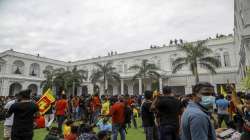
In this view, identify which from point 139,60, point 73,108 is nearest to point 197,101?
point 73,108

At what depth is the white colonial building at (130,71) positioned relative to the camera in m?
30.5

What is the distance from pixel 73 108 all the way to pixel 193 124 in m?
13.1

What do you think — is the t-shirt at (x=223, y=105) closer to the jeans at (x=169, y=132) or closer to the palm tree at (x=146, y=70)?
the jeans at (x=169, y=132)

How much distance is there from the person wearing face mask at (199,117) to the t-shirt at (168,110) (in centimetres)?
232

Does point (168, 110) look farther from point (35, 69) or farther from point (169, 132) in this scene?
point (35, 69)

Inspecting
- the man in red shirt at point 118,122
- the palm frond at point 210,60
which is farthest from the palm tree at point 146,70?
the man in red shirt at point 118,122

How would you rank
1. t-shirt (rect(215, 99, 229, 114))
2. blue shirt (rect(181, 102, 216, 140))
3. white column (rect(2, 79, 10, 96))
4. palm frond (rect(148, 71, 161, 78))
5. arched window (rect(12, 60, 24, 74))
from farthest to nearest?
1. arched window (rect(12, 60, 24, 74))
2. white column (rect(2, 79, 10, 96))
3. palm frond (rect(148, 71, 161, 78))
4. t-shirt (rect(215, 99, 229, 114))
5. blue shirt (rect(181, 102, 216, 140))

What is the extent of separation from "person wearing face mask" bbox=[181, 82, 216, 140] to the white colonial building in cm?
2855

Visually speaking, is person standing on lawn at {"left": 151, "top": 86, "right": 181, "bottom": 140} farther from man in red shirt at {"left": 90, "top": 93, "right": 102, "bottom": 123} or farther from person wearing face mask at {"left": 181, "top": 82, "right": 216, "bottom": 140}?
man in red shirt at {"left": 90, "top": 93, "right": 102, "bottom": 123}

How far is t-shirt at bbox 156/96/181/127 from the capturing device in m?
4.77

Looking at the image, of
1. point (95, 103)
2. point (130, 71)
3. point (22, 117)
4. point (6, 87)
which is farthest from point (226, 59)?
point (6, 87)

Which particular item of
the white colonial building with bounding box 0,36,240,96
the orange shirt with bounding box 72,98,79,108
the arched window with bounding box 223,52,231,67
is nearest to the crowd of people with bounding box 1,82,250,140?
the orange shirt with bounding box 72,98,79,108

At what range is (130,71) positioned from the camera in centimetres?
3953

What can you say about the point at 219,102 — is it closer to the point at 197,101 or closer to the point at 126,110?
the point at 126,110
